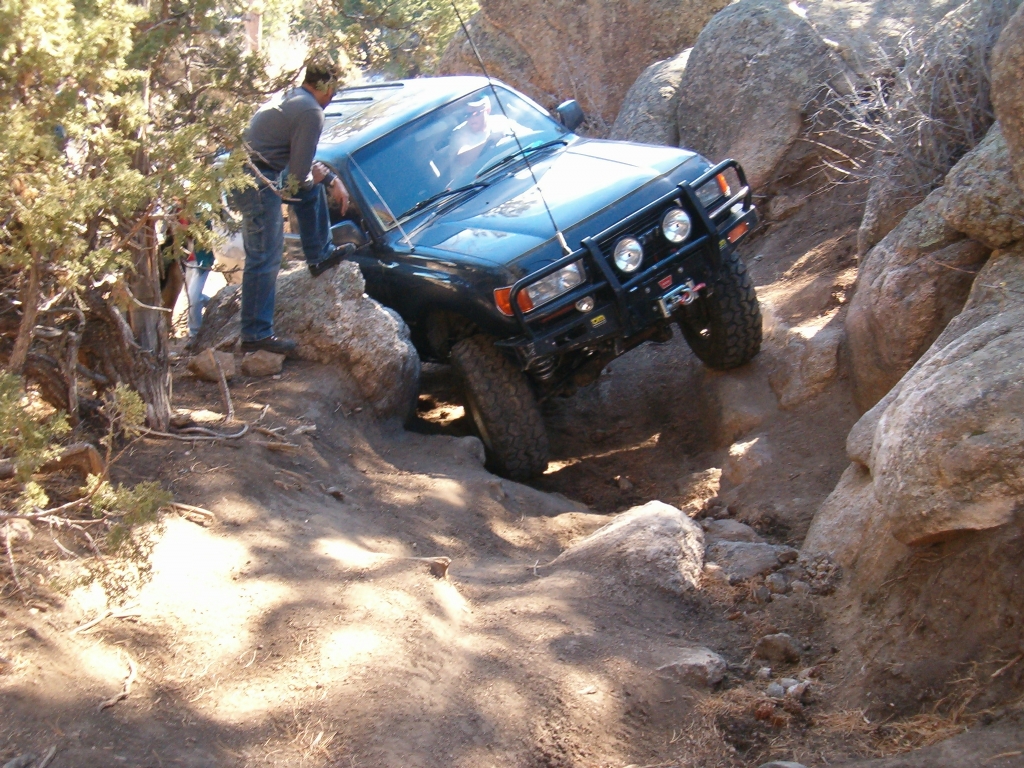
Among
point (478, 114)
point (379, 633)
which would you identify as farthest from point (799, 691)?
point (478, 114)

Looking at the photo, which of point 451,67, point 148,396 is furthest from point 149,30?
point 451,67

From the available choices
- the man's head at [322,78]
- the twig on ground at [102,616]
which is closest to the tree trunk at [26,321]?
the twig on ground at [102,616]

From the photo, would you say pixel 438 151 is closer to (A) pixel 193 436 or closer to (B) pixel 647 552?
(A) pixel 193 436

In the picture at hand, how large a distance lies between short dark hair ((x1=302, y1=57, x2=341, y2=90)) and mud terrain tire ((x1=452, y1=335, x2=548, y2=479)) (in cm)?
164

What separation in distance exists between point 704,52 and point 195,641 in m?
7.39

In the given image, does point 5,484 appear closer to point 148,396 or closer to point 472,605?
point 148,396

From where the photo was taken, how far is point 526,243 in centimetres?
521

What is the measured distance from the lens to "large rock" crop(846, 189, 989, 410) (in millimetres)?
5039

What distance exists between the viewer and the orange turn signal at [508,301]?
5004mm

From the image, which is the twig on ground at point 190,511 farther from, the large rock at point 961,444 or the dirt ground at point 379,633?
the large rock at point 961,444

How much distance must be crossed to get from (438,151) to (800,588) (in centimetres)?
367

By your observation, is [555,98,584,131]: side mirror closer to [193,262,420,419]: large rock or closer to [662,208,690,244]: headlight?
[662,208,690,244]: headlight

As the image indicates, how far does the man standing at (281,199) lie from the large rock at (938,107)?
3.38 metres

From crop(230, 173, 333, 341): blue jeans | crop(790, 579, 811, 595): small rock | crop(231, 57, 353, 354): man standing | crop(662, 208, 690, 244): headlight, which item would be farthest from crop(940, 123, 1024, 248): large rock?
crop(230, 173, 333, 341): blue jeans
